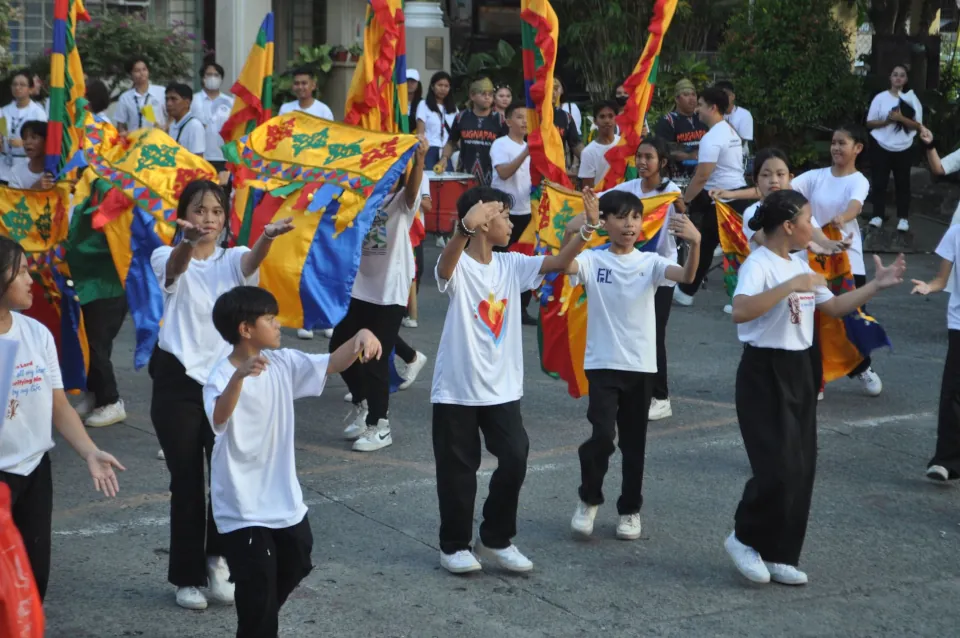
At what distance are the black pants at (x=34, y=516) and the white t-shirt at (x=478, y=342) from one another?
166 centimetres

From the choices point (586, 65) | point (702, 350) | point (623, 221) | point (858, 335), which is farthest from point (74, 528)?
point (586, 65)

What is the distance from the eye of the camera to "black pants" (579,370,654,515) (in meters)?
6.03

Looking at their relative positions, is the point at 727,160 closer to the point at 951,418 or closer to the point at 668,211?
the point at 668,211

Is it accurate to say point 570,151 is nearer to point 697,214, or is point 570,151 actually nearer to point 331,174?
point 697,214

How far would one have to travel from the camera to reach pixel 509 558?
5598mm

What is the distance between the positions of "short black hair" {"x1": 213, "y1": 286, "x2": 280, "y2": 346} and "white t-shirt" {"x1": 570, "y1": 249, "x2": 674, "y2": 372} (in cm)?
204

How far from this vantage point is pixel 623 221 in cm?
613

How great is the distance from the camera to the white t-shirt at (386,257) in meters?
7.57

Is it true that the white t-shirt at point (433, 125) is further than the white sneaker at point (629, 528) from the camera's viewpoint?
Yes

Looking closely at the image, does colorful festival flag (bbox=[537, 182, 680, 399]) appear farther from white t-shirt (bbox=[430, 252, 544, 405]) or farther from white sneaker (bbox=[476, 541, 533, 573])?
white sneaker (bbox=[476, 541, 533, 573])

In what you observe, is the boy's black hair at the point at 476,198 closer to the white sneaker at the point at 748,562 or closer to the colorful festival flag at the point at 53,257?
the white sneaker at the point at 748,562

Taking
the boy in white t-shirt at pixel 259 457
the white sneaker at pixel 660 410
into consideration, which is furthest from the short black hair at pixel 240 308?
the white sneaker at pixel 660 410

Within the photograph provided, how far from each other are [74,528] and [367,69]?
10.2 feet

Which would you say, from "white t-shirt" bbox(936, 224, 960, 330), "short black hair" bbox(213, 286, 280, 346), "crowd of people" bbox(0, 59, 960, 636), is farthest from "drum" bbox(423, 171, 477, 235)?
"short black hair" bbox(213, 286, 280, 346)
